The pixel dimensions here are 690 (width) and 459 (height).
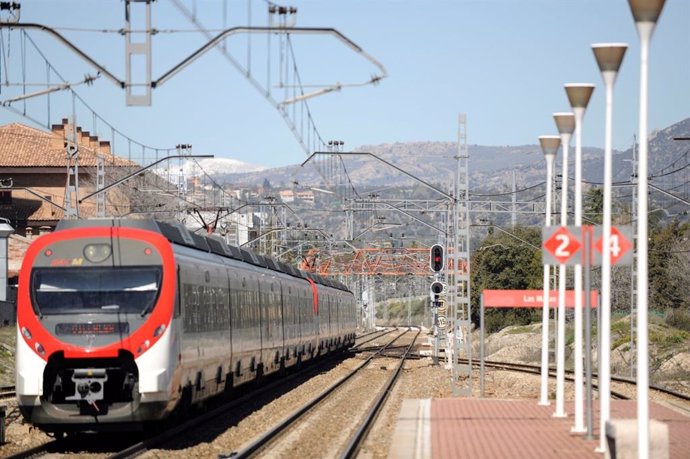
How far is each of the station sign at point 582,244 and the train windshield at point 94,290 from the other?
584 cm

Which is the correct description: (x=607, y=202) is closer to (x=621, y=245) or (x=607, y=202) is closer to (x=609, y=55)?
(x=621, y=245)

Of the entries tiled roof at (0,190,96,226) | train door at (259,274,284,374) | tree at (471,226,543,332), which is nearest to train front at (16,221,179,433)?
train door at (259,274,284,374)

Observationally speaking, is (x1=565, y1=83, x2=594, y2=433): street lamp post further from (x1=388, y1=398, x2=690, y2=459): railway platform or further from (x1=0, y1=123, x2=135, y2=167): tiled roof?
(x1=0, y1=123, x2=135, y2=167): tiled roof

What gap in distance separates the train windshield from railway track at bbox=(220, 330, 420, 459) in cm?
271

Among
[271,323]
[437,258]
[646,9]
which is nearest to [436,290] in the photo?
[437,258]

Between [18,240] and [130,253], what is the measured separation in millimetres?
48197

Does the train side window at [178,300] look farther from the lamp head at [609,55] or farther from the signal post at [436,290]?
the signal post at [436,290]

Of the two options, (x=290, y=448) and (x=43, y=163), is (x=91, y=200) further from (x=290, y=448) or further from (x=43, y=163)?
(x=290, y=448)

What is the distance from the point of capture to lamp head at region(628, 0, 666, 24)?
44.9 ft

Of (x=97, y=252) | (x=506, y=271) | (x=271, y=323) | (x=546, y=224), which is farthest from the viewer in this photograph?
(x=506, y=271)

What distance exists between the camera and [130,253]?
61.0ft

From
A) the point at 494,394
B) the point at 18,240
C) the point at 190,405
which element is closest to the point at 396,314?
the point at 18,240

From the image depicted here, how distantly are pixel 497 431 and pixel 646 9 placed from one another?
26.2 feet

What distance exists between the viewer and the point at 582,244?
679 inches
